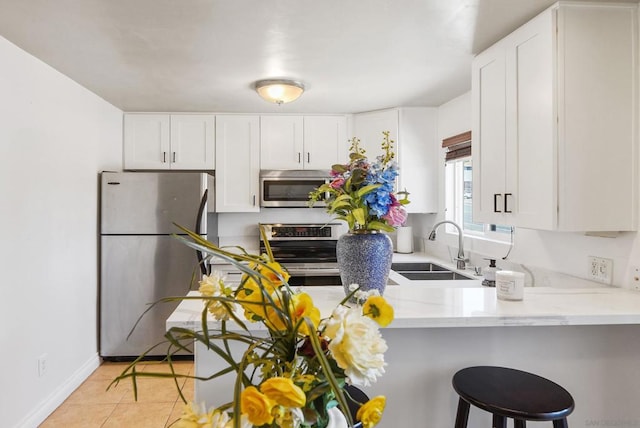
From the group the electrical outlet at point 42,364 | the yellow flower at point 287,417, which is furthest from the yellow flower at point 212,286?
the electrical outlet at point 42,364

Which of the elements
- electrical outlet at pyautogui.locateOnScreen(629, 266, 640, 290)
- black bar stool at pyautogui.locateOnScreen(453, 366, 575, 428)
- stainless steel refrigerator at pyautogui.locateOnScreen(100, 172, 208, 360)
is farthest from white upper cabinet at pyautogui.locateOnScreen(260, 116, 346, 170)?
black bar stool at pyautogui.locateOnScreen(453, 366, 575, 428)

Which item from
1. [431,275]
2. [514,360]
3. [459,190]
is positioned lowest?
[514,360]

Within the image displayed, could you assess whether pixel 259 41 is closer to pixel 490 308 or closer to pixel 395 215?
pixel 395 215

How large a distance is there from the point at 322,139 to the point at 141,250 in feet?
6.14

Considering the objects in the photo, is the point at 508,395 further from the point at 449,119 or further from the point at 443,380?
the point at 449,119

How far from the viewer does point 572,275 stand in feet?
6.60

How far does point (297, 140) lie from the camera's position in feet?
12.5

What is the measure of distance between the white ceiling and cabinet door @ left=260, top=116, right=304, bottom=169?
0.67 meters

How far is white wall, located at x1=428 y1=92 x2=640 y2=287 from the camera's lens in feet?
5.70

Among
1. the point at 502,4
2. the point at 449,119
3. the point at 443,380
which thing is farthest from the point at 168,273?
the point at 502,4

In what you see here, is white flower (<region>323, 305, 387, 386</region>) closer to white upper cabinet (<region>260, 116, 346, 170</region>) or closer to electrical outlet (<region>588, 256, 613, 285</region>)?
electrical outlet (<region>588, 256, 613, 285</region>)

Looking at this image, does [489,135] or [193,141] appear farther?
[193,141]

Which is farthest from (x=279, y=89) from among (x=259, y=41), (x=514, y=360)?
(x=514, y=360)

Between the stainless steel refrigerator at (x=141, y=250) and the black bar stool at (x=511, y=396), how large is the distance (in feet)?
7.81
